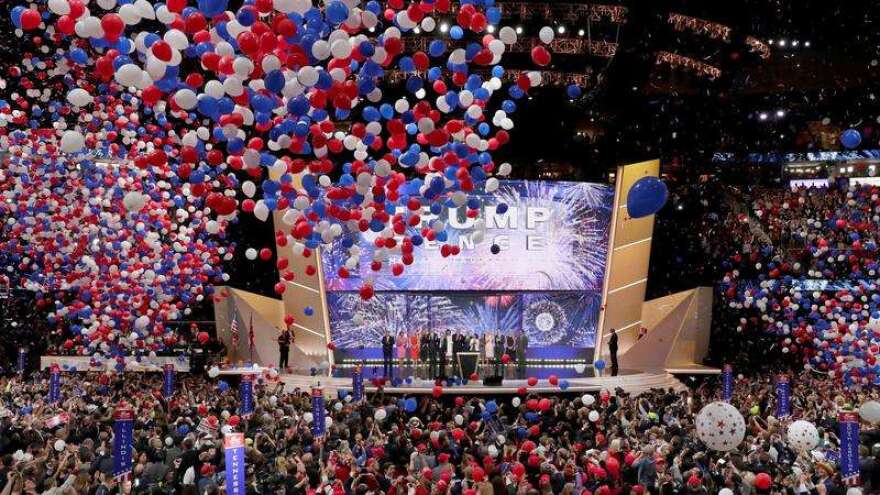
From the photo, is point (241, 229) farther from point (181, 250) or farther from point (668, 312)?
point (668, 312)

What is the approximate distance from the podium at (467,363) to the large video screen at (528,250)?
355cm

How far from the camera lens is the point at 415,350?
19766 millimetres

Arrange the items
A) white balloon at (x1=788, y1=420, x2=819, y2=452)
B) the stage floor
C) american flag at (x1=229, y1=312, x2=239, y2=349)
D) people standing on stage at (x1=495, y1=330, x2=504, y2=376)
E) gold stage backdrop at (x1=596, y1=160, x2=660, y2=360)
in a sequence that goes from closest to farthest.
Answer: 1. white balloon at (x1=788, y1=420, x2=819, y2=452)
2. the stage floor
3. people standing on stage at (x1=495, y1=330, x2=504, y2=376)
4. american flag at (x1=229, y1=312, x2=239, y2=349)
5. gold stage backdrop at (x1=596, y1=160, x2=660, y2=360)

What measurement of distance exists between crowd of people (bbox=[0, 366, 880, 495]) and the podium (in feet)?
17.2

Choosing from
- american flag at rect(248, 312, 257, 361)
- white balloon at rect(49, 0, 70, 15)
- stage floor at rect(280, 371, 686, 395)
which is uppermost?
white balloon at rect(49, 0, 70, 15)

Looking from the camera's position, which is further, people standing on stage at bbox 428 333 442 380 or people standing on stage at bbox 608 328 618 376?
people standing on stage at bbox 608 328 618 376

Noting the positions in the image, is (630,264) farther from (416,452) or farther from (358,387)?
(416,452)

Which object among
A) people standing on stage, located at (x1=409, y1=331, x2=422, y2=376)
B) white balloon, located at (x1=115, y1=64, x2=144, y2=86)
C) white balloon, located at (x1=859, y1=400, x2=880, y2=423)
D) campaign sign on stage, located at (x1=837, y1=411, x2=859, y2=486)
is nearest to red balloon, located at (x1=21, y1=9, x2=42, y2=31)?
white balloon, located at (x1=115, y1=64, x2=144, y2=86)

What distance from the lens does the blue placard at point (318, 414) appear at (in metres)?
10.1

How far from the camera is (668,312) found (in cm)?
2177

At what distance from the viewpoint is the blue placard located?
10.1m

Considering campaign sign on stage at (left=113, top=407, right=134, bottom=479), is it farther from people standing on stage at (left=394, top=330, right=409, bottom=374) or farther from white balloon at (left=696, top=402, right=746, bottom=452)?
people standing on stage at (left=394, top=330, right=409, bottom=374)

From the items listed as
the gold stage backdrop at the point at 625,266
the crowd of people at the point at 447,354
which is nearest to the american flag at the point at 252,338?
the crowd of people at the point at 447,354

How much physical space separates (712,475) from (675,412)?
3900 millimetres
